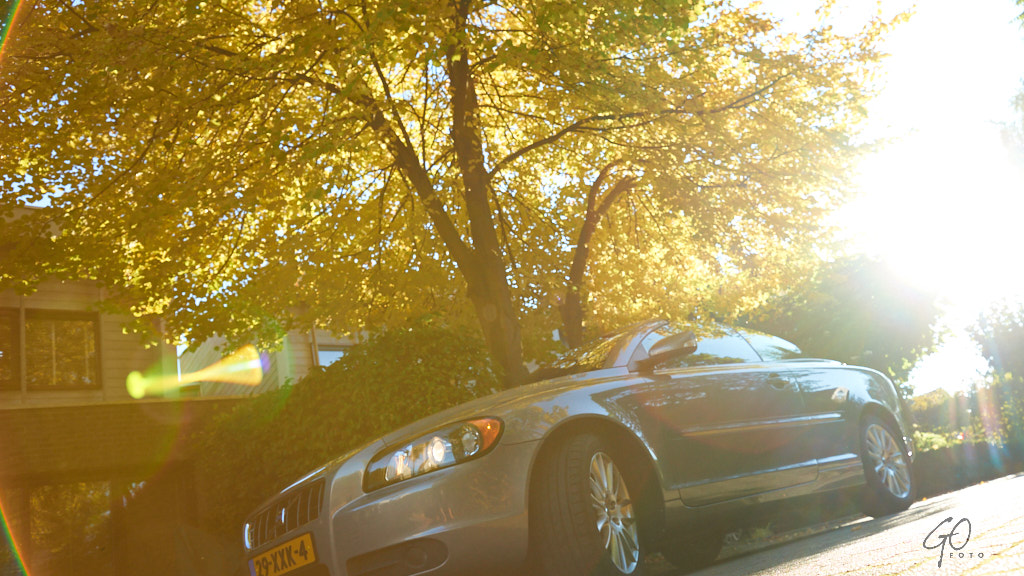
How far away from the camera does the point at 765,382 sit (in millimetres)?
5445

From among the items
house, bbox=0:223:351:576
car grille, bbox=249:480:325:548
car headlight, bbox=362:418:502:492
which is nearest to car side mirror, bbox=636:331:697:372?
car headlight, bbox=362:418:502:492

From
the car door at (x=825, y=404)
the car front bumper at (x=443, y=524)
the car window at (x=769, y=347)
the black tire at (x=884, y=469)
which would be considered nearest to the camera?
the car front bumper at (x=443, y=524)

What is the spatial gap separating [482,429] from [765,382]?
98.1 inches

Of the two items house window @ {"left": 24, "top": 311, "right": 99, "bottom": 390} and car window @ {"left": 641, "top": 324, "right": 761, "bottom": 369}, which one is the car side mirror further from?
house window @ {"left": 24, "top": 311, "right": 99, "bottom": 390}

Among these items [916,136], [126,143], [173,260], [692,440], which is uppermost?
[126,143]

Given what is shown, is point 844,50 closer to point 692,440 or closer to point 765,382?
point 765,382

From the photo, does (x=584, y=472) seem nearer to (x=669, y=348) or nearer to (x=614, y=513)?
(x=614, y=513)

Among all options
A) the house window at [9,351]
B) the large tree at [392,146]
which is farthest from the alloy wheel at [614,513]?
the house window at [9,351]

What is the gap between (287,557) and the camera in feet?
13.4

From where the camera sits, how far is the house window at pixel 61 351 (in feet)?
49.1

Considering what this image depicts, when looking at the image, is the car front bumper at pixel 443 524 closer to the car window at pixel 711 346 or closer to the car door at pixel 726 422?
the car door at pixel 726 422

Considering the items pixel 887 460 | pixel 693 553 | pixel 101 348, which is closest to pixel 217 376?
pixel 101 348

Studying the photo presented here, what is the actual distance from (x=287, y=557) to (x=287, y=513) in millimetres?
242

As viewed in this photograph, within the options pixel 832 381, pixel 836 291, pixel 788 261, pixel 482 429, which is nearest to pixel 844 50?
pixel 788 261
